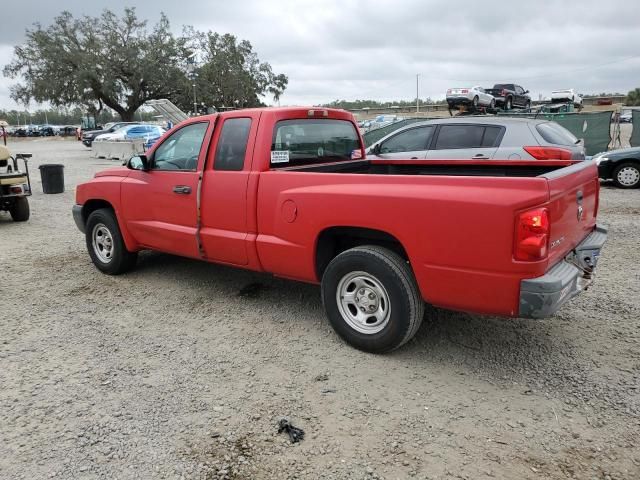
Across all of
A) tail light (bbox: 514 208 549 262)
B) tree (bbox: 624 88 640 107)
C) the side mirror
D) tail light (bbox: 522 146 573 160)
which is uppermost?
tree (bbox: 624 88 640 107)

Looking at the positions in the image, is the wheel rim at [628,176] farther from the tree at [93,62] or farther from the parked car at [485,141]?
the tree at [93,62]

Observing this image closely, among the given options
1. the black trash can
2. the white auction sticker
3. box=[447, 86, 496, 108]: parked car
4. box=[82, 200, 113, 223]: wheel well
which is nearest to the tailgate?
the white auction sticker

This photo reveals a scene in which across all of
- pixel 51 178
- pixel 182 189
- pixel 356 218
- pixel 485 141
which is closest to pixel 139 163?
pixel 182 189

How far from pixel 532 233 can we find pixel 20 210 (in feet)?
31.0

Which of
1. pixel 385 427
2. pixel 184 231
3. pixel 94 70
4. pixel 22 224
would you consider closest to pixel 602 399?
pixel 385 427

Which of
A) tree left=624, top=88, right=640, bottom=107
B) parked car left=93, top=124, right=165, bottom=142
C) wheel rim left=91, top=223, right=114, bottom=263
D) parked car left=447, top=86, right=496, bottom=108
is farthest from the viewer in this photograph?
tree left=624, top=88, right=640, bottom=107

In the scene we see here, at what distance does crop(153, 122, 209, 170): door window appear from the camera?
4.95m

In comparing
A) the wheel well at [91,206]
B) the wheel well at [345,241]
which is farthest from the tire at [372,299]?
the wheel well at [91,206]

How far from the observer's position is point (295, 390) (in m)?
3.44

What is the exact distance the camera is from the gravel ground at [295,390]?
273cm

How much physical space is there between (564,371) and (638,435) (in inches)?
30.1

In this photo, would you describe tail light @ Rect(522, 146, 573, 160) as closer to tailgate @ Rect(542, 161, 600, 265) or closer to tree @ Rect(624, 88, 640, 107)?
Answer: tailgate @ Rect(542, 161, 600, 265)

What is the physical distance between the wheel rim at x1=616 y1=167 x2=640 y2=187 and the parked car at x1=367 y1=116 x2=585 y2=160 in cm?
383

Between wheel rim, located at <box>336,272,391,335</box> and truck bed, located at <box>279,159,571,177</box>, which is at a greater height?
truck bed, located at <box>279,159,571,177</box>
